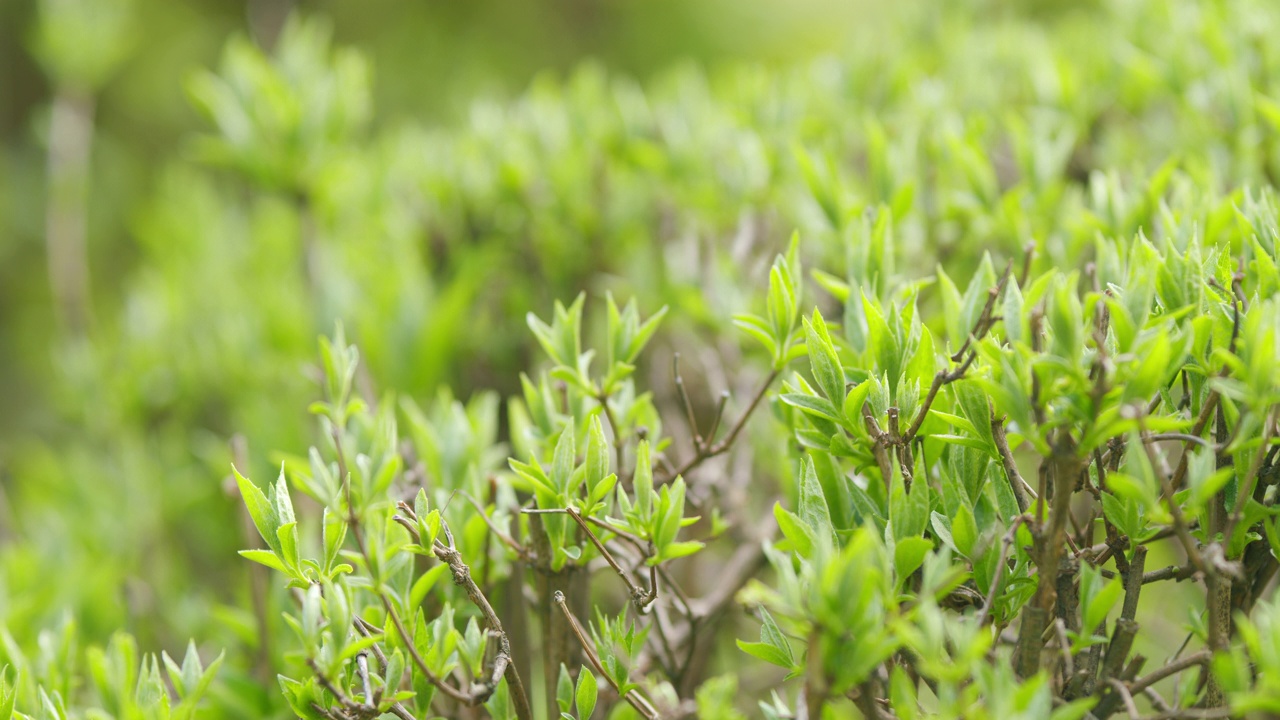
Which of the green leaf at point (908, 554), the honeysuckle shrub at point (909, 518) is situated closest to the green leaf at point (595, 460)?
the honeysuckle shrub at point (909, 518)

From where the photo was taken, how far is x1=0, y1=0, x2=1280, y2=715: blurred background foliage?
1497mm

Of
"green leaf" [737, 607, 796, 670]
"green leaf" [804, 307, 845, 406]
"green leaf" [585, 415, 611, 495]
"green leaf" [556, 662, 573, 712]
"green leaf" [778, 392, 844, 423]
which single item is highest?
"green leaf" [804, 307, 845, 406]

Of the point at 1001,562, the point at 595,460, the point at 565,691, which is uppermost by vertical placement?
the point at 595,460

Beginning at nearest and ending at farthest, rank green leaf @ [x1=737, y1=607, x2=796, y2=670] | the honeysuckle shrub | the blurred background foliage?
the honeysuckle shrub, green leaf @ [x1=737, y1=607, x2=796, y2=670], the blurred background foliage

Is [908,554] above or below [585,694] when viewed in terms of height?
above

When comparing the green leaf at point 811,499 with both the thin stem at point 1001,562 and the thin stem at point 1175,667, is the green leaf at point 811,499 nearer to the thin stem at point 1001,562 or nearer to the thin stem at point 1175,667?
the thin stem at point 1001,562

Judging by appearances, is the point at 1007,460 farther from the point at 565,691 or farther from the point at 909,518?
the point at 565,691

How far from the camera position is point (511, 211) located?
6.30 ft

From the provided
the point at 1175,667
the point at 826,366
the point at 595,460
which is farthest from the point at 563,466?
the point at 1175,667

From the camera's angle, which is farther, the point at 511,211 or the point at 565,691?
the point at 511,211

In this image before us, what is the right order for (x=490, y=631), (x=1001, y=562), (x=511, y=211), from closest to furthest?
1. (x=1001, y=562)
2. (x=490, y=631)
3. (x=511, y=211)

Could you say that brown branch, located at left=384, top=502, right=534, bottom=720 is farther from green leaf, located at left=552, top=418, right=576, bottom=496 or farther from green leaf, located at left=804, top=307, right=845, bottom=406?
green leaf, located at left=804, top=307, right=845, bottom=406

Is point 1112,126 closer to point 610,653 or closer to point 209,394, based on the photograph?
point 610,653

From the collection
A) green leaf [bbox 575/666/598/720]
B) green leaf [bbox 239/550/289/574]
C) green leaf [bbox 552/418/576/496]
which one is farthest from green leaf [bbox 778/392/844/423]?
green leaf [bbox 239/550/289/574]
